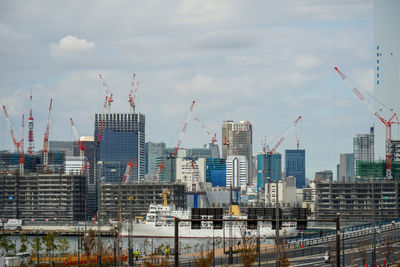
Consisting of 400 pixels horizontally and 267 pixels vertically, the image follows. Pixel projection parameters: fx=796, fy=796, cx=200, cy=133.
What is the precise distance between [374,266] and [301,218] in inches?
560

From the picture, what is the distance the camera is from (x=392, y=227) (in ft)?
511

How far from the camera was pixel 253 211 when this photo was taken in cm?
7681

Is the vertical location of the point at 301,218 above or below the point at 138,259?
above

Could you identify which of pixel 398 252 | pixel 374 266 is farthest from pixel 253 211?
pixel 398 252

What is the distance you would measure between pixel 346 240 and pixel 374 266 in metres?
55.2

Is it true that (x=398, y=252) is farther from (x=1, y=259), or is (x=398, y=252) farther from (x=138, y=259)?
(x=1, y=259)

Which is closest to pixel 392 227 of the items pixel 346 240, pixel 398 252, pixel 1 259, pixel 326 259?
pixel 346 240

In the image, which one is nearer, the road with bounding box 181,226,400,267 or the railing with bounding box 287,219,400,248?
the road with bounding box 181,226,400,267

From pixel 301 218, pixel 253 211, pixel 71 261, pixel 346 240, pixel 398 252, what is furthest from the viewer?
pixel 346 240

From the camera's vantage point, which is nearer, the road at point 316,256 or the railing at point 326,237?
the road at point 316,256

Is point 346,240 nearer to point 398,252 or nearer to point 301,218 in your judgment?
point 398,252

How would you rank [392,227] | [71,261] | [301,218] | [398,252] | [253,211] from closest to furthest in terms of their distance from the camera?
[301,218]
[253,211]
[71,261]
[398,252]
[392,227]

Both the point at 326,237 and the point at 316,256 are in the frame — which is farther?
the point at 326,237

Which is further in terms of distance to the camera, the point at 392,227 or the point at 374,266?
the point at 392,227
